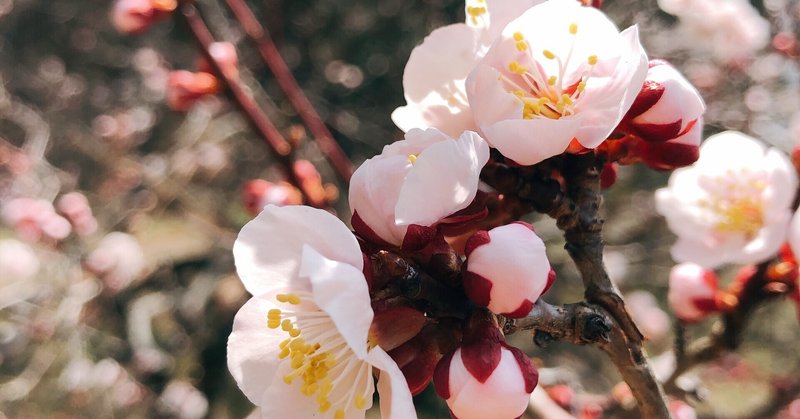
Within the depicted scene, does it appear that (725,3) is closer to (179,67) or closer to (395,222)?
(395,222)

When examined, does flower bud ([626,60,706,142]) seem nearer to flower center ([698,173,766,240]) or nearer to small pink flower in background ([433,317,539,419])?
small pink flower in background ([433,317,539,419])

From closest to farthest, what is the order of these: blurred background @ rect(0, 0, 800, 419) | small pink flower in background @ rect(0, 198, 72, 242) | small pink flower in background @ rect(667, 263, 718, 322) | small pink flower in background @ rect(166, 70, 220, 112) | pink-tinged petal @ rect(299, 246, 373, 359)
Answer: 1. pink-tinged petal @ rect(299, 246, 373, 359)
2. small pink flower in background @ rect(667, 263, 718, 322)
3. small pink flower in background @ rect(166, 70, 220, 112)
4. blurred background @ rect(0, 0, 800, 419)
5. small pink flower in background @ rect(0, 198, 72, 242)

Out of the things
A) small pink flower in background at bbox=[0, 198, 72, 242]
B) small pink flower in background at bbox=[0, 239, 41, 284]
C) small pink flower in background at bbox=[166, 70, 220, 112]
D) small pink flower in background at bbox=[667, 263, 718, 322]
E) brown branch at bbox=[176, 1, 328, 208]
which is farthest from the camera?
small pink flower in background at bbox=[0, 239, 41, 284]

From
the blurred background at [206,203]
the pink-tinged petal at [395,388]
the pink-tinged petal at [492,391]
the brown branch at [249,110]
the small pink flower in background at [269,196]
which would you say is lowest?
the blurred background at [206,203]

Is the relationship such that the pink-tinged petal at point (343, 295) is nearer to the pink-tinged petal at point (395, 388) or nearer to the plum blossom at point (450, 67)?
the pink-tinged petal at point (395, 388)

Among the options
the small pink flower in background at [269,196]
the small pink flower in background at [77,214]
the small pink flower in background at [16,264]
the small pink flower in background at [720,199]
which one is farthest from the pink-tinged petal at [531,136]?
the small pink flower in background at [16,264]

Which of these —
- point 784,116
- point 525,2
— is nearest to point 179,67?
point 784,116

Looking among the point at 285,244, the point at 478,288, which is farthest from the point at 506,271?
the point at 285,244

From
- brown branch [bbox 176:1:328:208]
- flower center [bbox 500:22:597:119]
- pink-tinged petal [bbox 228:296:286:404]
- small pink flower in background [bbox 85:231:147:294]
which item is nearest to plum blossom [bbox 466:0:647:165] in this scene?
flower center [bbox 500:22:597:119]
